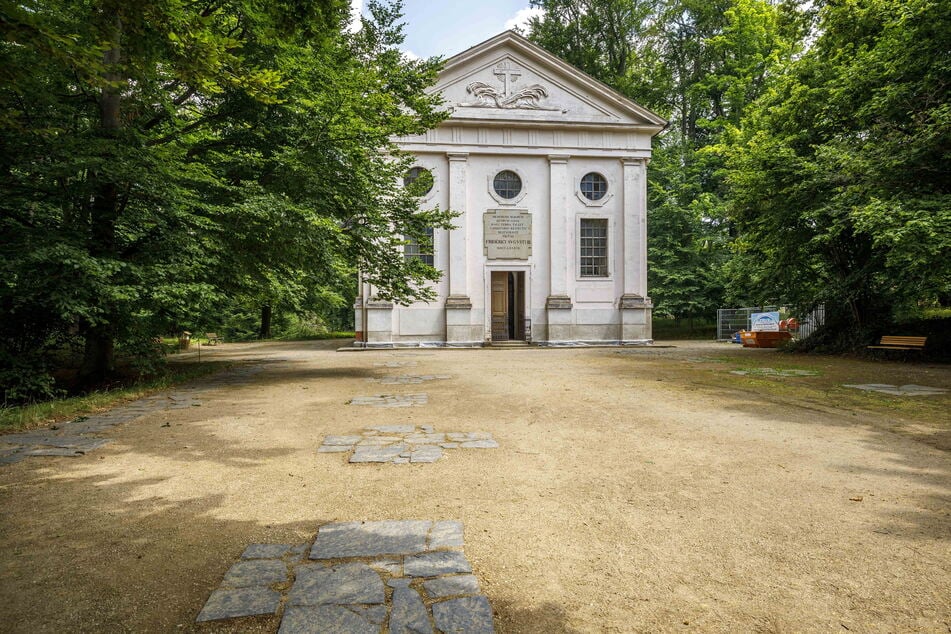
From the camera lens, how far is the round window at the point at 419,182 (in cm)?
1341

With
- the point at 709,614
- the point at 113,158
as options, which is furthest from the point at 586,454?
the point at 113,158

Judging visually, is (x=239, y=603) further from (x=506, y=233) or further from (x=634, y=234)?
(x=634, y=234)

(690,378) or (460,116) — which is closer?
(690,378)

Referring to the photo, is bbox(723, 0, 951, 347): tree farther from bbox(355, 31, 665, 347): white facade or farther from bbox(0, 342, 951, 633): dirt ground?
bbox(355, 31, 665, 347): white facade

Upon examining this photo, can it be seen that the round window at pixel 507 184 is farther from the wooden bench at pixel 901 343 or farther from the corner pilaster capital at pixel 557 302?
the wooden bench at pixel 901 343

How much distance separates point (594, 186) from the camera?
2064cm

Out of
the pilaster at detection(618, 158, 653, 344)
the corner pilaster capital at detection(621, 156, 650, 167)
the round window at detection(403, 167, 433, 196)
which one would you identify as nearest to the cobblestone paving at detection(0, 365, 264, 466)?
the round window at detection(403, 167, 433, 196)

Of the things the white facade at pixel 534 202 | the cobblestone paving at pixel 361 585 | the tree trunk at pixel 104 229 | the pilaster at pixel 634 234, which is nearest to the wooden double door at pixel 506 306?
the white facade at pixel 534 202

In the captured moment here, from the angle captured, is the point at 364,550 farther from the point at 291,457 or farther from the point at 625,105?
the point at 625,105

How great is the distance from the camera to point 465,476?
3736 millimetres

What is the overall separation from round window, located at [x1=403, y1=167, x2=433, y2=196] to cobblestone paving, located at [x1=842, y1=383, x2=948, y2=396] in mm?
10168

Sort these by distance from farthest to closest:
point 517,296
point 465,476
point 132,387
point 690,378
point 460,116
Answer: point 517,296 < point 460,116 < point 690,378 < point 132,387 < point 465,476

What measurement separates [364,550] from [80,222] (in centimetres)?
841

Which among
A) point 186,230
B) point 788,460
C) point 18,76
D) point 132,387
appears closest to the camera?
point 18,76
